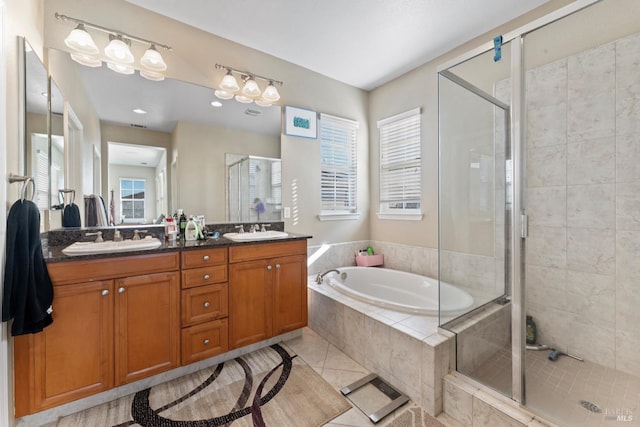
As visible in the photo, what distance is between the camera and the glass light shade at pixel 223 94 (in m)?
2.43

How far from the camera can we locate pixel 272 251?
7.07 ft

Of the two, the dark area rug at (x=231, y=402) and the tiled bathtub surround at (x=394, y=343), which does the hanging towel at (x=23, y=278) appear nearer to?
the dark area rug at (x=231, y=402)

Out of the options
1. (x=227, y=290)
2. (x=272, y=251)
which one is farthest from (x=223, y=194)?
(x=227, y=290)

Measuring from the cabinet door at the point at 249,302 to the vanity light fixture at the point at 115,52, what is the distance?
1652 mm

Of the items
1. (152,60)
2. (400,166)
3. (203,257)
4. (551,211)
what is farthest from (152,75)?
(551,211)

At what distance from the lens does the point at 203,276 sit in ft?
6.05

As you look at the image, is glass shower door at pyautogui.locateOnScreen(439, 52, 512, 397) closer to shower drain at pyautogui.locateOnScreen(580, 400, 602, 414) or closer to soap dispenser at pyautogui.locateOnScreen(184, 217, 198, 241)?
shower drain at pyautogui.locateOnScreen(580, 400, 602, 414)

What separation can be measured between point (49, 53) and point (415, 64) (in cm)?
308

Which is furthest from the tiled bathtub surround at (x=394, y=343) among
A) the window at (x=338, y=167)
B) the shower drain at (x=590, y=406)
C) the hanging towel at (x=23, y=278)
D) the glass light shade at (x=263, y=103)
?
the glass light shade at (x=263, y=103)

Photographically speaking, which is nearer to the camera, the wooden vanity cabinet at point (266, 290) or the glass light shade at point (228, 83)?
the wooden vanity cabinet at point (266, 290)

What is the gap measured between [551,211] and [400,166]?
150 cm

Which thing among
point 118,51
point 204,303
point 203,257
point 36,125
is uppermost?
point 118,51

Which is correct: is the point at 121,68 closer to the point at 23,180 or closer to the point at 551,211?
the point at 23,180

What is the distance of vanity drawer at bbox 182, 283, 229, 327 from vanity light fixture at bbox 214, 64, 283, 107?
5.57ft
